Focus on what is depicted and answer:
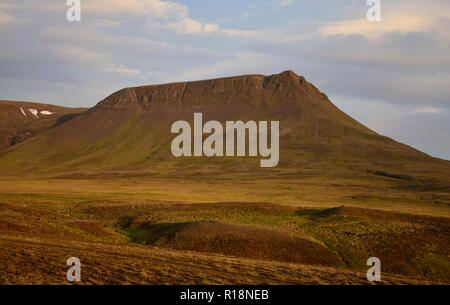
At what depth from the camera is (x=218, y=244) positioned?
41.0 metres

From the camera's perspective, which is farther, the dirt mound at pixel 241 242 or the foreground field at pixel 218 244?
the dirt mound at pixel 241 242

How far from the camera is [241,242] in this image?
135ft

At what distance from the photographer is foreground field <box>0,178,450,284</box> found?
25.6 meters

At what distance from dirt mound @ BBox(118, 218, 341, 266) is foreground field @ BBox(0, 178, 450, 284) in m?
0.08

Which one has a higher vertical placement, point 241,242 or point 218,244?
point 241,242

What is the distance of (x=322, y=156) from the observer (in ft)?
625

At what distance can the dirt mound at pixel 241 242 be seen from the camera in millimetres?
38875

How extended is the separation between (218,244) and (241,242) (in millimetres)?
1789

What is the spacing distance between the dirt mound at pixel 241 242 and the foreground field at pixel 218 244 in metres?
0.08

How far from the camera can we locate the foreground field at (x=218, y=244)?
83.9 feet
